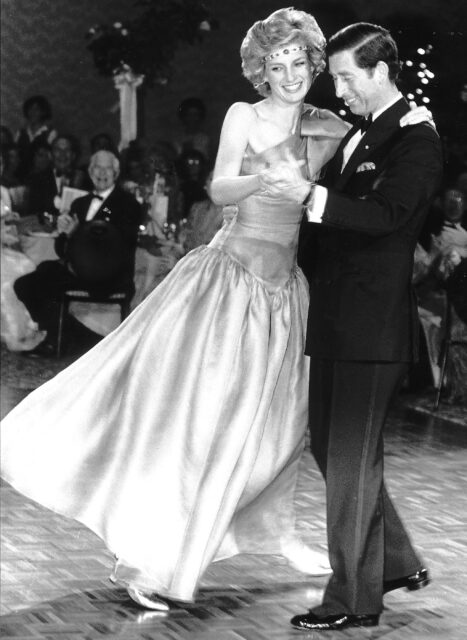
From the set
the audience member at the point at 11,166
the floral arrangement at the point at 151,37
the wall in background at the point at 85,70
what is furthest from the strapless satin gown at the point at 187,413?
the wall in background at the point at 85,70

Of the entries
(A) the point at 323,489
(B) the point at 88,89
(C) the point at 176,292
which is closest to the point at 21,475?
(C) the point at 176,292

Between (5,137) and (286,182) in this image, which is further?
(5,137)

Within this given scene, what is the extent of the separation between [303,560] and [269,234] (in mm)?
969

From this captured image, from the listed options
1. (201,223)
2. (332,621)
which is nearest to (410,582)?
(332,621)

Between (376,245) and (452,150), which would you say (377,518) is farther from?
(452,150)


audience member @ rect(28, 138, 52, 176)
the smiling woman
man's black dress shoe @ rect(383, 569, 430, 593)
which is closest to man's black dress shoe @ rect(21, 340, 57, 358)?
audience member @ rect(28, 138, 52, 176)

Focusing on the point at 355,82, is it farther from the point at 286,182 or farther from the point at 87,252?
the point at 87,252

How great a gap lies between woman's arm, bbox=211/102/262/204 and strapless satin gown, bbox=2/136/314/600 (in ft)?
0.22

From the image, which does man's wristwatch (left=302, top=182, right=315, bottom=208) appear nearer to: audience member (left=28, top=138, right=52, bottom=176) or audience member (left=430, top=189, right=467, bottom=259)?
audience member (left=430, top=189, right=467, bottom=259)

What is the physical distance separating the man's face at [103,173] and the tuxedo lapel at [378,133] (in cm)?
573

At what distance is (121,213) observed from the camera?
888 centimetres

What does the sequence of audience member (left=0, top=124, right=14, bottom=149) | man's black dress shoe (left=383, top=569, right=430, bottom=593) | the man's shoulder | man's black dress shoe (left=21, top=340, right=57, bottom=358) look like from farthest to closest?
audience member (left=0, top=124, right=14, bottom=149), man's black dress shoe (left=21, top=340, right=57, bottom=358), the man's shoulder, man's black dress shoe (left=383, top=569, right=430, bottom=593)

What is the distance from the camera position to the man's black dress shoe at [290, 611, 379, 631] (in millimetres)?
3447

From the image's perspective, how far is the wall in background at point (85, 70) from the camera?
11859 millimetres
